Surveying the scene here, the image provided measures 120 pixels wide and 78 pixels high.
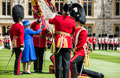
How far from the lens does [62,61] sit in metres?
7.28

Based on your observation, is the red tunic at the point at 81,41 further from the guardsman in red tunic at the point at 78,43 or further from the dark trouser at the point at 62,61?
the dark trouser at the point at 62,61

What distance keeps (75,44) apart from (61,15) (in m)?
0.76

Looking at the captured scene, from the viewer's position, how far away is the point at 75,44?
762cm

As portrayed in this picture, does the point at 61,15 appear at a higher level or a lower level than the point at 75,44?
higher

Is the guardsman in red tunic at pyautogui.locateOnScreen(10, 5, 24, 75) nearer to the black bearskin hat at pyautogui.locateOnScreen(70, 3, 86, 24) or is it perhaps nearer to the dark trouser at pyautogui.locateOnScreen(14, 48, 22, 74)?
the dark trouser at pyautogui.locateOnScreen(14, 48, 22, 74)

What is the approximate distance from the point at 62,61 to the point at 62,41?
1.46ft

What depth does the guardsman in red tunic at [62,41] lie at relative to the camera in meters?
7.19

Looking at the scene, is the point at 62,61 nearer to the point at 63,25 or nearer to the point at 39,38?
the point at 63,25

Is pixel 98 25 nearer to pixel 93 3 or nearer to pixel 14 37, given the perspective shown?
pixel 93 3

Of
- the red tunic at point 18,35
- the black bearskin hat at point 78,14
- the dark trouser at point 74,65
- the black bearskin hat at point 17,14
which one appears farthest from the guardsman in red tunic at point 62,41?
the black bearskin hat at point 17,14

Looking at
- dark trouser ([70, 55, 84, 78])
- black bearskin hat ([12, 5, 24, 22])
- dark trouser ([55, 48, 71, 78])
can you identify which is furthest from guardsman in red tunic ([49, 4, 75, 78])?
black bearskin hat ([12, 5, 24, 22])

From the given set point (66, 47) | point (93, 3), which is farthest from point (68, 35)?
point (93, 3)

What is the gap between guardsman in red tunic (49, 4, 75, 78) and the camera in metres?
7.19

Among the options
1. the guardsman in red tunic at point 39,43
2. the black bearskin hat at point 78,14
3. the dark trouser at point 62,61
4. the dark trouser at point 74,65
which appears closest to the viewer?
the dark trouser at point 62,61
